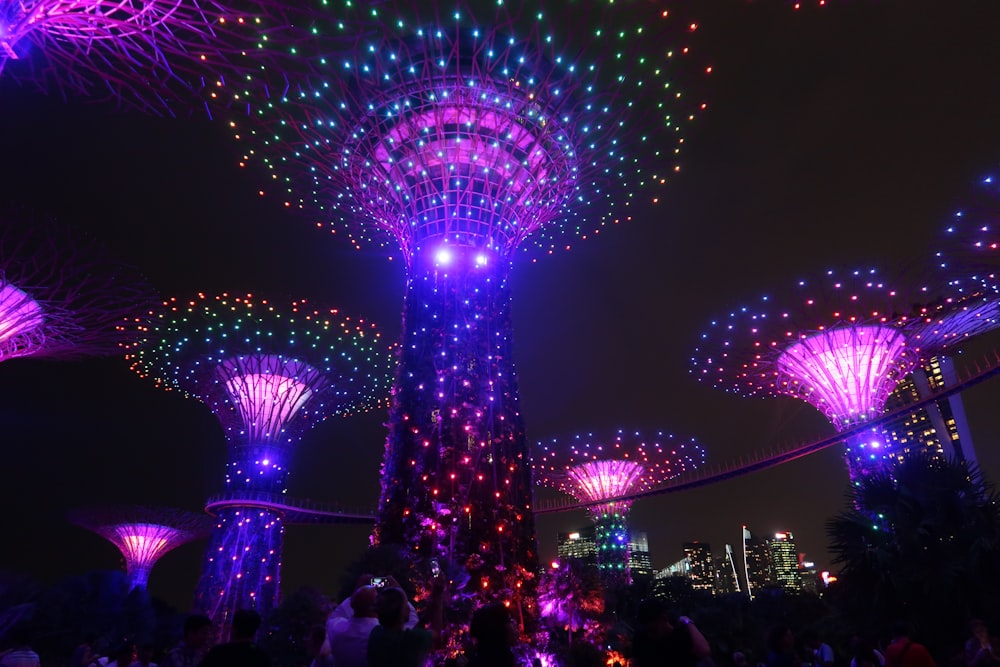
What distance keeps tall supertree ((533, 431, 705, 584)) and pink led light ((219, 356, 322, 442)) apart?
51.7ft

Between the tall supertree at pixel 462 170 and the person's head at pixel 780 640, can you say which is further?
the tall supertree at pixel 462 170

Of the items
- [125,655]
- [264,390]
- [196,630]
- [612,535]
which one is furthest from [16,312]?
[612,535]

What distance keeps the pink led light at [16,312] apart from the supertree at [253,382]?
17.3 ft

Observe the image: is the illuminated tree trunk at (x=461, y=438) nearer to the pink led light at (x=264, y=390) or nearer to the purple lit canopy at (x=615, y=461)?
the pink led light at (x=264, y=390)

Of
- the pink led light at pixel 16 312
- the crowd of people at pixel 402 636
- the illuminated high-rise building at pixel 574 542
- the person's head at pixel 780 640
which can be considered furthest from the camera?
the illuminated high-rise building at pixel 574 542

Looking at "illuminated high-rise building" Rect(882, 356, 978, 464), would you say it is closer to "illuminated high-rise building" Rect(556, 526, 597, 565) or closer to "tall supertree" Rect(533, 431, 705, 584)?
"tall supertree" Rect(533, 431, 705, 584)

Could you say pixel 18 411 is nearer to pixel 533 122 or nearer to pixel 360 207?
pixel 360 207

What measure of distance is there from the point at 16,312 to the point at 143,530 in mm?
26313

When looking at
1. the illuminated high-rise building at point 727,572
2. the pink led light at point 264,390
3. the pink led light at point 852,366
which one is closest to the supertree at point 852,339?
the pink led light at point 852,366

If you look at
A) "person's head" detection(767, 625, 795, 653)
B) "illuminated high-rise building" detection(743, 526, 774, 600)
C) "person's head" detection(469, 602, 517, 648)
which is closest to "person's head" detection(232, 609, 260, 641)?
"person's head" detection(469, 602, 517, 648)

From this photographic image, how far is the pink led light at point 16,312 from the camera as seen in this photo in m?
18.1

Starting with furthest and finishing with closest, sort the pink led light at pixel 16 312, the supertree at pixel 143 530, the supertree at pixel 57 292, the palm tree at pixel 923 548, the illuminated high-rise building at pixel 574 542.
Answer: the illuminated high-rise building at pixel 574 542, the supertree at pixel 143 530, the pink led light at pixel 16 312, the supertree at pixel 57 292, the palm tree at pixel 923 548

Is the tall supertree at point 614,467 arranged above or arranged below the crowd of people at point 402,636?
above

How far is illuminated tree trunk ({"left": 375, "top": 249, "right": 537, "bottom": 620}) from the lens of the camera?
1361 cm
